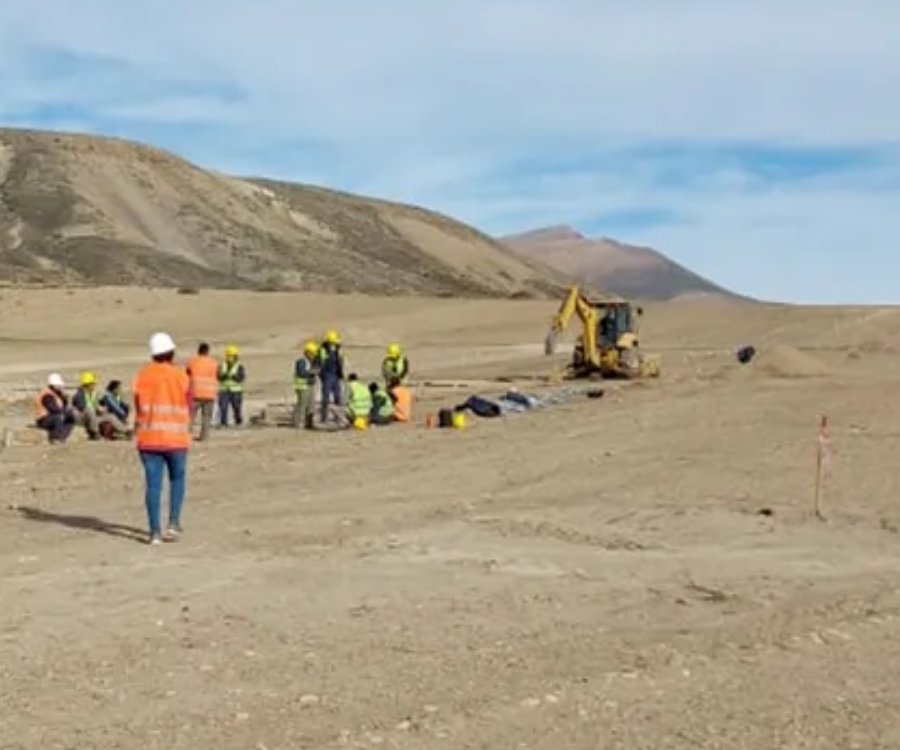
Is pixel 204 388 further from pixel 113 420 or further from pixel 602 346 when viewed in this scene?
pixel 602 346

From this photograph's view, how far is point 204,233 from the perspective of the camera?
13175 centimetres

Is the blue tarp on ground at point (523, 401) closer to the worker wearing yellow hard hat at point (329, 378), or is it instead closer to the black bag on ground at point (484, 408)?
the black bag on ground at point (484, 408)

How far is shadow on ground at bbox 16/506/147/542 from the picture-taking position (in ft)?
44.6

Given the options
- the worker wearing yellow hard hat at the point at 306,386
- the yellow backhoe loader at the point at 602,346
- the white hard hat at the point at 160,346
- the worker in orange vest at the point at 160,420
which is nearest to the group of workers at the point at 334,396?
the worker wearing yellow hard hat at the point at 306,386

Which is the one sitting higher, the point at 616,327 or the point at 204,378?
the point at 616,327

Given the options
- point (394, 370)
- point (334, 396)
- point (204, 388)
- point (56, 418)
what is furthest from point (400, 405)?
point (56, 418)

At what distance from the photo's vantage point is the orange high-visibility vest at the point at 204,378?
22.7 m

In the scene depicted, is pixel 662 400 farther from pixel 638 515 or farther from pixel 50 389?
pixel 638 515

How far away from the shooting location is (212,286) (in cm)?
10550

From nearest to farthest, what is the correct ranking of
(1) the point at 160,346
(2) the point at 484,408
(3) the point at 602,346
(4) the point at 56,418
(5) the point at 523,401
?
(1) the point at 160,346
(4) the point at 56,418
(2) the point at 484,408
(5) the point at 523,401
(3) the point at 602,346

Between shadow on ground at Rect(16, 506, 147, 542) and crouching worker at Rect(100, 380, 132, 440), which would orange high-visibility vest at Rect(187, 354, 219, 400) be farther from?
shadow on ground at Rect(16, 506, 147, 542)

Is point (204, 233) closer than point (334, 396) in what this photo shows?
No

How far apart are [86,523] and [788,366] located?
75.9 feet

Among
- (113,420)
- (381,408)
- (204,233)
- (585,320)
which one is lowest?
(113,420)
